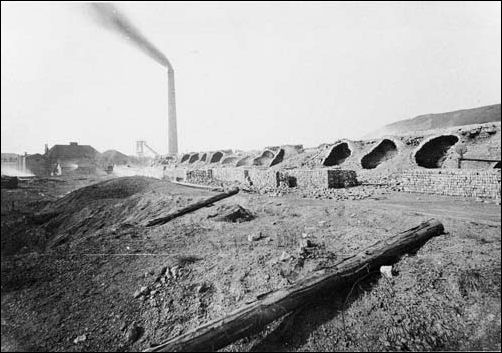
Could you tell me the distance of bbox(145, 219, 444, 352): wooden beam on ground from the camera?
2.48 m

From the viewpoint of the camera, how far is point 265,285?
3.77 metres

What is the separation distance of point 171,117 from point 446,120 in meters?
33.0

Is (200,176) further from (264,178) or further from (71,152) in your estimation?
(71,152)

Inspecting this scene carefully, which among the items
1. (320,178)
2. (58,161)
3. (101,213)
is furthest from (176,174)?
(58,161)

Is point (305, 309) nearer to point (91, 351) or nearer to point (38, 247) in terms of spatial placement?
point (91, 351)

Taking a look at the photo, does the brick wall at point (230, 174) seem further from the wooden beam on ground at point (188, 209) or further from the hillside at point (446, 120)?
the hillside at point (446, 120)

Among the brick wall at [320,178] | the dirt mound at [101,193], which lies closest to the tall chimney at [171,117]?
the dirt mound at [101,193]

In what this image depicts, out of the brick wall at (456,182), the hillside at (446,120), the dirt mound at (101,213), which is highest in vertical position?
the hillside at (446,120)

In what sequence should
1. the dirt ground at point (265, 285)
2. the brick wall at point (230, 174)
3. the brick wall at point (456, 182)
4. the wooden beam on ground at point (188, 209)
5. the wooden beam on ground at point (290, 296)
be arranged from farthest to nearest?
the brick wall at point (230, 174), the wooden beam on ground at point (188, 209), the brick wall at point (456, 182), the dirt ground at point (265, 285), the wooden beam on ground at point (290, 296)

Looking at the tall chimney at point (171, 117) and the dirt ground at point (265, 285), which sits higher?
the tall chimney at point (171, 117)

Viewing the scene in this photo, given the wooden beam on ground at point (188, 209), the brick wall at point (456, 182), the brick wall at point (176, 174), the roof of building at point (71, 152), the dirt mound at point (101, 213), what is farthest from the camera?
the roof of building at point (71, 152)

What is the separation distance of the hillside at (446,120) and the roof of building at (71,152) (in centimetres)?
3485

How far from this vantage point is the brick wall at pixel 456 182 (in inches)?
263

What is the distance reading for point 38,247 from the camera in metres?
7.28
